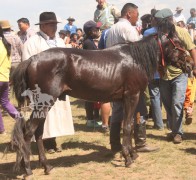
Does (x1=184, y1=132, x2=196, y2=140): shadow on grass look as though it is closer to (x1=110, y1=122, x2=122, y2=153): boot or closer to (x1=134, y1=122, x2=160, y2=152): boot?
(x1=134, y1=122, x2=160, y2=152): boot

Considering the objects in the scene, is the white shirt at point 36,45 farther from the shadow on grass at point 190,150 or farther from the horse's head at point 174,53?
the shadow on grass at point 190,150

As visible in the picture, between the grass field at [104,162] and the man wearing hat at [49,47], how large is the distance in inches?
15.3

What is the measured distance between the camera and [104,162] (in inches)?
217

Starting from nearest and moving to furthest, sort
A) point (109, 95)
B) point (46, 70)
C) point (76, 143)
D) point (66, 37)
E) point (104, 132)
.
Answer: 1. point (46, 70)
2. point (109, 95)
3. point (76, 143)
4. point (104, 132)
5. point (66, 37)

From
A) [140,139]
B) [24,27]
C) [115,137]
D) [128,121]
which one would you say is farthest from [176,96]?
[24,27]

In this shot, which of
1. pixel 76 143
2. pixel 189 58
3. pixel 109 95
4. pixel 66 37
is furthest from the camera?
pixel 66 37

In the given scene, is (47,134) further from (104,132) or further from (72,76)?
(104,132)

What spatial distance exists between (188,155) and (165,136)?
4.22ft

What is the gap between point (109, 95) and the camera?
513 centimetres

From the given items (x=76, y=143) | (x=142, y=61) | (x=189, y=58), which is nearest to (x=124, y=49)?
(x=142, y=61)

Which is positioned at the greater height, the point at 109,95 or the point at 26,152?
the point at 109,95

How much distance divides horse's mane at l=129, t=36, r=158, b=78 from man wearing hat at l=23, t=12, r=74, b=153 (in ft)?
4.30

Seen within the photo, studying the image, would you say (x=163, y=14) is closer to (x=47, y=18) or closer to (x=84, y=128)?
(x=47, y=18)

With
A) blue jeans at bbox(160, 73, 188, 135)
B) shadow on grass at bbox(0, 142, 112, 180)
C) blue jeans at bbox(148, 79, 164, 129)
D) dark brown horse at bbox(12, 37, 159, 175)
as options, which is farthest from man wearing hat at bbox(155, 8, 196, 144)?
shadow on grass at bbox(0, 142, 112, 180)
